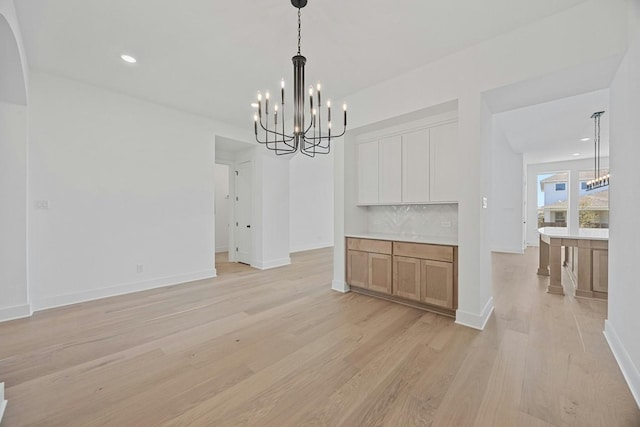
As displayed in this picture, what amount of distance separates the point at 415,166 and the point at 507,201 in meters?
5.83

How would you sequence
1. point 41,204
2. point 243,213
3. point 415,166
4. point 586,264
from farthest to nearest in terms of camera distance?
point 243,213 → point 586,264 → point 415,166 → point 41,204

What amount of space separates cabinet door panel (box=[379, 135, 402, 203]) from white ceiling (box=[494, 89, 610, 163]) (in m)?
2.30

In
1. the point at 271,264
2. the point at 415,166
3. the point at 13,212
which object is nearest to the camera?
the point at 13,212

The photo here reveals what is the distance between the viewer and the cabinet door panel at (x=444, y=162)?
10.4 feet

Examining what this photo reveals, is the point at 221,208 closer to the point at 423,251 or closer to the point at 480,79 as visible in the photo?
the point at 423,251

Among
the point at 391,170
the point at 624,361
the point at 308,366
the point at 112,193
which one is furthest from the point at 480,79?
the point at 112,193

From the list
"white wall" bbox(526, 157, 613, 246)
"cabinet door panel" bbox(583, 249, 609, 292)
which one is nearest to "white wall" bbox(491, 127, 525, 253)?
"white wall" bbox(526, 157, 613, 246)

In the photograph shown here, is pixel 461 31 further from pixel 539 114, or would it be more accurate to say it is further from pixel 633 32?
pixel 539 114

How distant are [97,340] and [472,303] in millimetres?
3762

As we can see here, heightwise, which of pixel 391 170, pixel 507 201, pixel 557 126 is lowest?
pixel 507 201

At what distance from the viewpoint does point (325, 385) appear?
185 cm

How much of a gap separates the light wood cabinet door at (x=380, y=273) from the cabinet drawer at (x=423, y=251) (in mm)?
206

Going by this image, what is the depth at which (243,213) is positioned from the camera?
20.2ft

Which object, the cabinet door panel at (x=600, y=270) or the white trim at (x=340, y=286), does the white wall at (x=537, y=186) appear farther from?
the white trim at (x=340, y=286)
